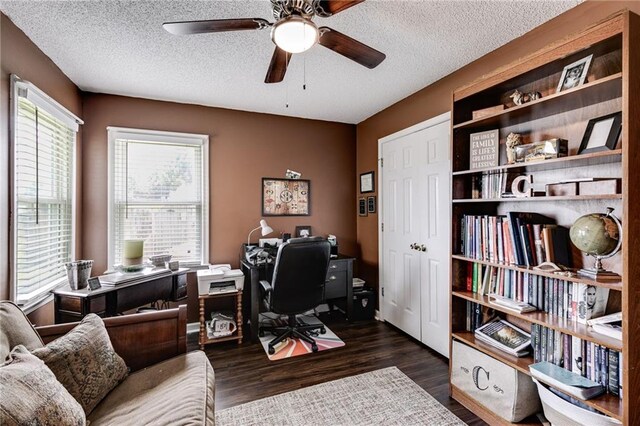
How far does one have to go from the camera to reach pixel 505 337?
6.35 ft

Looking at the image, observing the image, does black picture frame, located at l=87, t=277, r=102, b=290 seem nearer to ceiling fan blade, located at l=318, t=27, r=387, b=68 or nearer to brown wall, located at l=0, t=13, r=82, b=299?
brown wall, located at l=0, t=13, r=82, b=299

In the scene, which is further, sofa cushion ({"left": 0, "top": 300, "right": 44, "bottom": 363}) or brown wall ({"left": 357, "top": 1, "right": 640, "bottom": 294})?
brown wall ({"left": 357, "top": 1, "right": 640, "bottom": 294})

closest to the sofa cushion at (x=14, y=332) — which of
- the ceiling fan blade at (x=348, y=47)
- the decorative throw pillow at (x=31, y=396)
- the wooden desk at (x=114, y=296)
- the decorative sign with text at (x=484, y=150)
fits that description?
the decorative throw pillow at (x=31, y=396)

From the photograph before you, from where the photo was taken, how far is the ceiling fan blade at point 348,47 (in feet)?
4.94

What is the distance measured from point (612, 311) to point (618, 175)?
695 millimetres

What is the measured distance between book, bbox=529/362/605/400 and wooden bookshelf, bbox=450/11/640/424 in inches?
1.7

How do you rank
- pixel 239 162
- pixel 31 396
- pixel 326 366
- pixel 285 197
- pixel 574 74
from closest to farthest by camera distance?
1. pixel 31 396
2. pixel 574 74
3. pixel 326 366
4. pixel 239 162
5. pixel 285 197

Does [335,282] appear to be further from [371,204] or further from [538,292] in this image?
[538,292]

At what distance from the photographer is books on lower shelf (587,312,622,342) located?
1393mm

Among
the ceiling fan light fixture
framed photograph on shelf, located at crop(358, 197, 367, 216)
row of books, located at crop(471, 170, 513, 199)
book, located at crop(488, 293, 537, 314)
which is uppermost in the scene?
the ceiling fan light fixture

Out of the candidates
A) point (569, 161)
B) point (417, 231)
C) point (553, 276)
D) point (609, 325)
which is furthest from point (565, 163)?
point (417, 231)

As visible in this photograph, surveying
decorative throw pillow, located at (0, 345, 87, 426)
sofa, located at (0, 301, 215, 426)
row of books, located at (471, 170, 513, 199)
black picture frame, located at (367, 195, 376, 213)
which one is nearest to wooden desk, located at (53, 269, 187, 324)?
sofa, located at (0, 301, 215, 426)

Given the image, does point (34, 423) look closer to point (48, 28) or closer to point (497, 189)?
point (48, 28)

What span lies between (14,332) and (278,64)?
5.99ft
